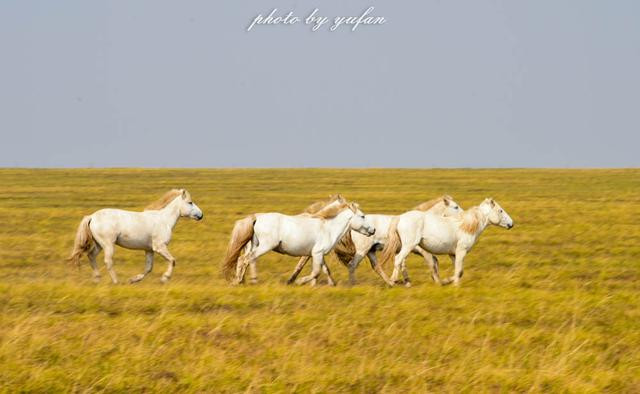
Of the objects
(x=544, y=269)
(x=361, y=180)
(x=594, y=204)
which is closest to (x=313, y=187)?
(x=361, y=180)

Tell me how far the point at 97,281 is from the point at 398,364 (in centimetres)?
698

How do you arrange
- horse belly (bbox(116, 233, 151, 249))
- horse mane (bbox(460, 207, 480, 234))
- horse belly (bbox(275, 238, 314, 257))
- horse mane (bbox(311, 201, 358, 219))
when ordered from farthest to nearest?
1. horse mane (bbox(460, 207, 480, 234))
2. horse belly (bbox(116, 233, 151, 249))
3. horse mane (bbox(311, 201, 358, 219))
4. horse belly (bbox(275, 238, 314, 257))

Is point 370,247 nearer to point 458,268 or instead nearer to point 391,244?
point 391,244

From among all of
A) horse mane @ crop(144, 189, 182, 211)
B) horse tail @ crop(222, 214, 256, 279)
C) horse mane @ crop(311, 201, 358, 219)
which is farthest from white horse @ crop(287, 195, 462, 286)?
horse mane @ crop(144, 189, 182, 211)

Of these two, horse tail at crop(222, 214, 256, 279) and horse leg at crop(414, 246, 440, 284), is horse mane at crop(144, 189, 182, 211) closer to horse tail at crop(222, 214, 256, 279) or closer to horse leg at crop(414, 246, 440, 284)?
horse tail at crop(222, 214, 256, 279)

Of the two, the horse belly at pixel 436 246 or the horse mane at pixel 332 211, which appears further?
the horse belly at pixel 436 246

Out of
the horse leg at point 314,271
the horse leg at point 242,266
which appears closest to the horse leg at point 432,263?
the horse leg at point 314,271

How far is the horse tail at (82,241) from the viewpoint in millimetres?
15688

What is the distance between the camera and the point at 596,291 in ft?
50.5

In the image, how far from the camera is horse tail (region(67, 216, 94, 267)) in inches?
618

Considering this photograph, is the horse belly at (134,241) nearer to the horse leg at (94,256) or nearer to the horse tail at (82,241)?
the horse leg at (94,256)

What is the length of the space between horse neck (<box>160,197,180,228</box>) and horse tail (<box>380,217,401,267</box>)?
3614 millimetres

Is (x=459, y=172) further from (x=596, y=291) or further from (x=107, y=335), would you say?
(x=107, y=335)

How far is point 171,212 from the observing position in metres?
16.7
